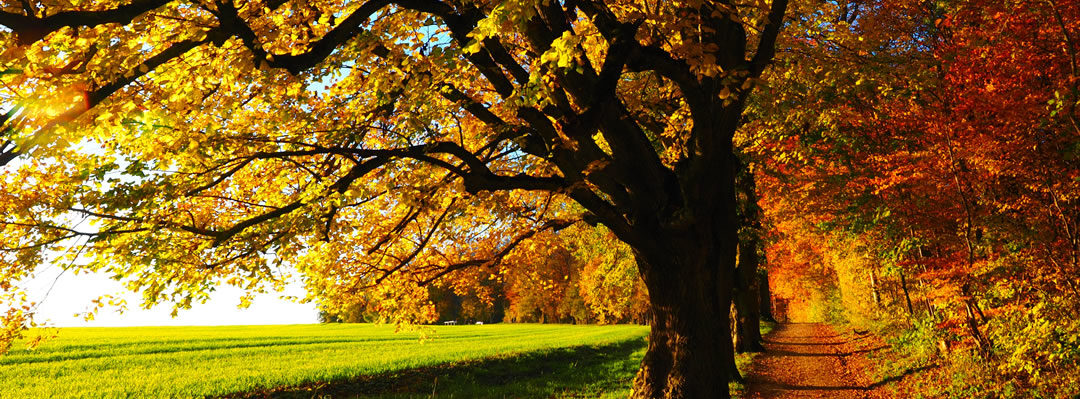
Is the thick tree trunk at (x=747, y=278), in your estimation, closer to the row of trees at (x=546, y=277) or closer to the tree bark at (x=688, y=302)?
the row of trees at (x=546, y=277)

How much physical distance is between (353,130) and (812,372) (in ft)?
46.0

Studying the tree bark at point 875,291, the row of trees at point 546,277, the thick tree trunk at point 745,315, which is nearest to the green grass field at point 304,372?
the row of trees at point 546,277

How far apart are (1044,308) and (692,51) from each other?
28.4 feet

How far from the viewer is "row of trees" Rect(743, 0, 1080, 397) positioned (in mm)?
9062

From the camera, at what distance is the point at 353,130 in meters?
7.58

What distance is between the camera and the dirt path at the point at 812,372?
1236cm

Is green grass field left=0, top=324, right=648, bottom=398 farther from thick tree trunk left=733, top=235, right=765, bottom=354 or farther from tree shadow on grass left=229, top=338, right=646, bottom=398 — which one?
thick tree trunk left=733, top=235, right=765, bottom=354

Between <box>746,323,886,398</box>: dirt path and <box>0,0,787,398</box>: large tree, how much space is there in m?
5.40

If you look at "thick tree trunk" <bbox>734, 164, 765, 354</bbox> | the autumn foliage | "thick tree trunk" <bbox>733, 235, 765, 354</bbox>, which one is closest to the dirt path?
"thick tree trunk" <bbox>733, 235, 765, 354</bbox>

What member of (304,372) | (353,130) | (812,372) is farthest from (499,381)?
(353,130)

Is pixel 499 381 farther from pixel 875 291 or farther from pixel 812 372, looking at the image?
pixel 875 291

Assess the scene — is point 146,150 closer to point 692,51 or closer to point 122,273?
point 122,273

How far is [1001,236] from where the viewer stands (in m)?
10.8

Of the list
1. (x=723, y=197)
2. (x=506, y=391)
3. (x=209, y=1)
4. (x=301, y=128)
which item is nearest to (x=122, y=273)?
(x=301, y=128)
